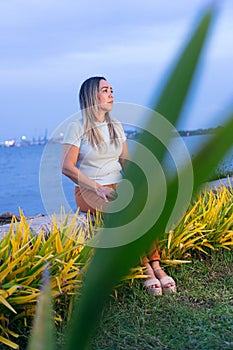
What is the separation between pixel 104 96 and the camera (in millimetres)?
4246

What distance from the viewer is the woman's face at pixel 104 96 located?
423cm

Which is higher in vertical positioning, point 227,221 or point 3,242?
point 3,242

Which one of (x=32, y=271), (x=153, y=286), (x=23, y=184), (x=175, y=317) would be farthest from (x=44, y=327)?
(x=23, y=184)

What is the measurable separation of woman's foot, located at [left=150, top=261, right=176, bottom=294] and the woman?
0.63 m

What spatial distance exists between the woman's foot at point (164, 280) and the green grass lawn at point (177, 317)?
57 mm

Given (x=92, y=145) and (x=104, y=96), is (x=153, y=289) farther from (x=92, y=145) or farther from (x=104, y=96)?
(x=104, y=96)

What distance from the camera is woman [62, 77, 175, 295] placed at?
4.11 meters

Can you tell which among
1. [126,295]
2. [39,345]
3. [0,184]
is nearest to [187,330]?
[126,295]

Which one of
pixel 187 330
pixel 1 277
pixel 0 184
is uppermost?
pixel 1 277

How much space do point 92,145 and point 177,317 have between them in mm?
1498

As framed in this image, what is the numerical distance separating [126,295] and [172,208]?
3.36 meters

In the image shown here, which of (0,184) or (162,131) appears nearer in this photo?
(162,131)

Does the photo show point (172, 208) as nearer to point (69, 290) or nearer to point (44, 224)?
point (69, 290)

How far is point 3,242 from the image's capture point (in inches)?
124
